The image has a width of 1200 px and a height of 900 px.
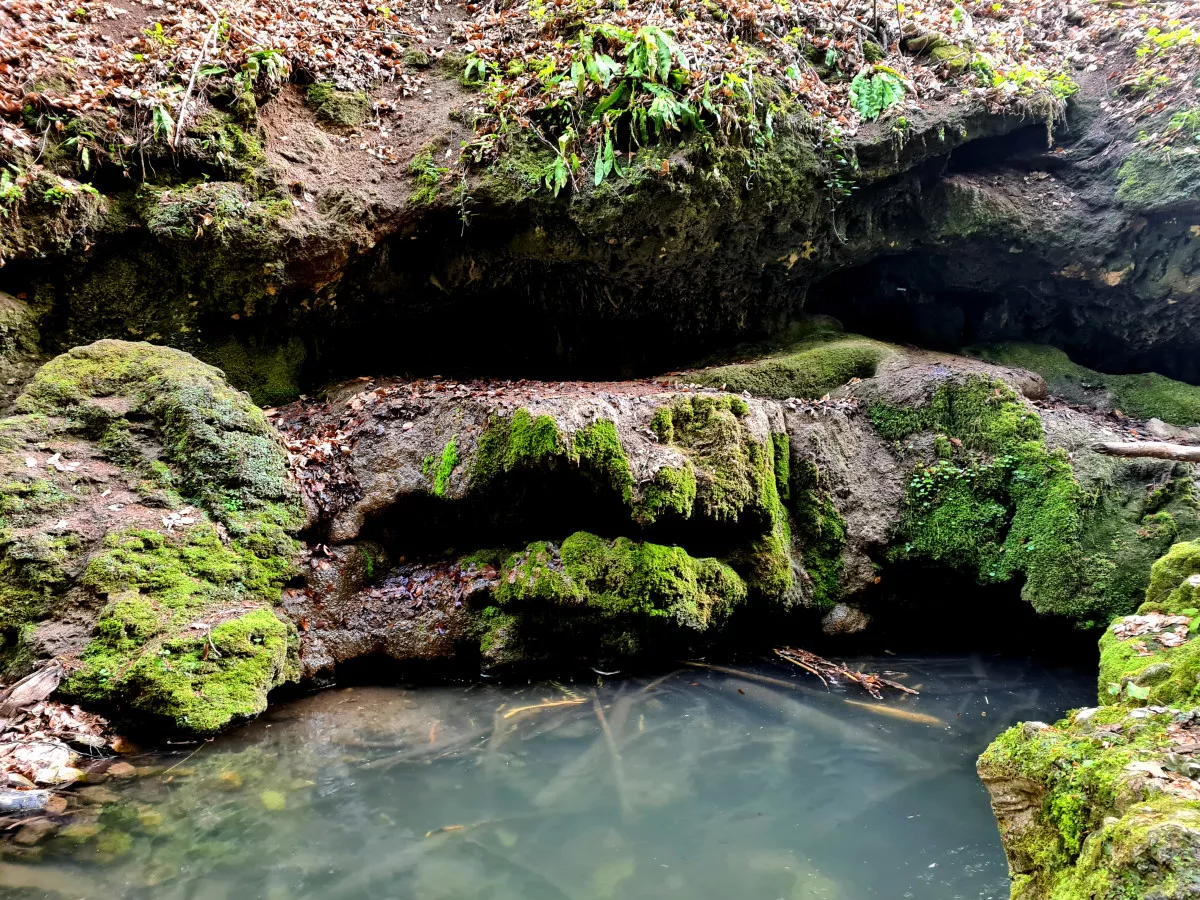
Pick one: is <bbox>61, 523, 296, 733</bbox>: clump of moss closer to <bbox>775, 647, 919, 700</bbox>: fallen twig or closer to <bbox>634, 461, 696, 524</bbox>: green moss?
<bbox>634, 461, 696, 524</bbox>: green moss

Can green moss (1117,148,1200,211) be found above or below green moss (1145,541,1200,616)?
above

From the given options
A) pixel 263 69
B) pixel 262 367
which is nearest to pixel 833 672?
pixel 262 367

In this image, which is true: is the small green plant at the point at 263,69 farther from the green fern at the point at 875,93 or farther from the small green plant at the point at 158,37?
the green fern at the point at 875,93

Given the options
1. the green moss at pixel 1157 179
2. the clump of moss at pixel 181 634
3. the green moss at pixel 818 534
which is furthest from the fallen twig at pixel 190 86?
the green moss at pixel 1157 179

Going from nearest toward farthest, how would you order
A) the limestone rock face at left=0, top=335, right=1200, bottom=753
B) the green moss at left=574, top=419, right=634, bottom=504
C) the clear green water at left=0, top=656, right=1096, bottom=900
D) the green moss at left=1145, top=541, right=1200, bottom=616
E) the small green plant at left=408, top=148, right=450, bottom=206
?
the clear green water at left=0, top=656, right=1096, bottom=900 < the green moss at left=1145, top=541, right=1200, bottom=616 < the limestone rock face at left=0, top=335, right=1200, bottom=753 < the green moss at left=574, top=419, right=634, bottom=504 < the small green plant at left=408, top=148, right=450, bottom=206

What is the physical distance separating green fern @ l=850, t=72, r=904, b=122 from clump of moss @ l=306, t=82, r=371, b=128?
Answer: 645cm

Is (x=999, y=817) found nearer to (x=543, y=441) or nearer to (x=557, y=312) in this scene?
(x=543, y=441)

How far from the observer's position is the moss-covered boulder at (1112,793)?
1.74 metres

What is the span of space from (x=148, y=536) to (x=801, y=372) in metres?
7.53

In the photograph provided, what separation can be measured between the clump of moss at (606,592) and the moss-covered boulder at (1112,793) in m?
3.15

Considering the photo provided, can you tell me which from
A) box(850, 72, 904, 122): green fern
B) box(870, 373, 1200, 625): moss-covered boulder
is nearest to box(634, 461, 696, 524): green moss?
box(870, 373, 1200, 625): moss-covered boulder

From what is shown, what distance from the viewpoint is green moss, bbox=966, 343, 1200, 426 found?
8875 mm

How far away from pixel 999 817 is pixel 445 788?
3040 mm

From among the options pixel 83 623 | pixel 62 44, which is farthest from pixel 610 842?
pixel 62 44
